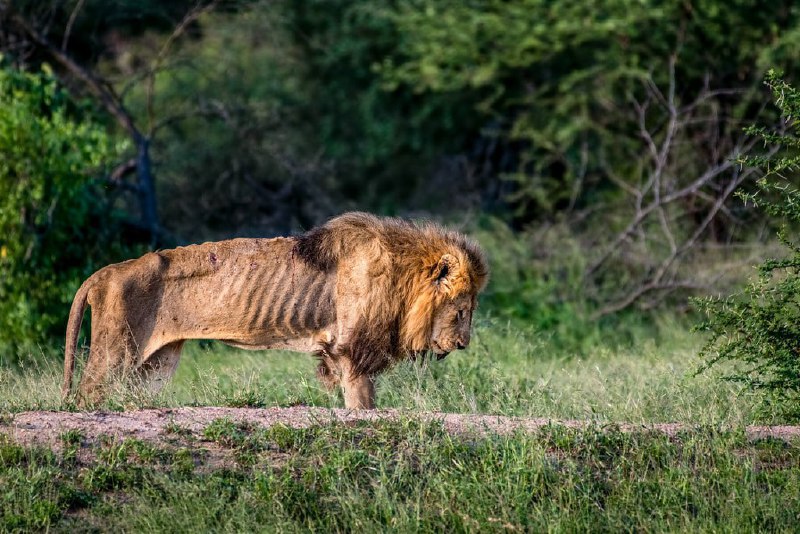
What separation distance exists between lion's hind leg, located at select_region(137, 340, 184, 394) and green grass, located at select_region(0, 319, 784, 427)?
0.08 m

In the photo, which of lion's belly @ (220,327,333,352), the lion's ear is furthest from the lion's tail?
the lion's ear

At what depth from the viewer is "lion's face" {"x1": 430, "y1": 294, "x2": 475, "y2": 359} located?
7.27m

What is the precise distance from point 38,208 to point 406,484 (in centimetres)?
606

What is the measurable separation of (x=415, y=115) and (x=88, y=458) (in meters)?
12.6

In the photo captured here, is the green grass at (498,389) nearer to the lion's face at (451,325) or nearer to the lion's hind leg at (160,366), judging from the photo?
the lion's hind leg at (160,366)

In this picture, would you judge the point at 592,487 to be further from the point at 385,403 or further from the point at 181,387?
the point at 181,387

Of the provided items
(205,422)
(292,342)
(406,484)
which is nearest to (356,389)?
(292,342)

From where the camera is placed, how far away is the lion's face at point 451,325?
286 inches

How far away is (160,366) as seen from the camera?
716 cm

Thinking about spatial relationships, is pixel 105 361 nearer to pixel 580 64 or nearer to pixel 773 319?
pixel 773 319

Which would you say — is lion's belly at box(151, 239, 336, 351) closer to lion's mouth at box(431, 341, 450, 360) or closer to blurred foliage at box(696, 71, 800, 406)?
lion's mouth at box(431, 341, 450, 360)

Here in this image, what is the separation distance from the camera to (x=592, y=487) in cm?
547

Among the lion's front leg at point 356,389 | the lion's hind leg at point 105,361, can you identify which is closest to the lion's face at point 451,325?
the lion's front leg at point 356,389

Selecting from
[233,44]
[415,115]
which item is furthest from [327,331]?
[233,44]
